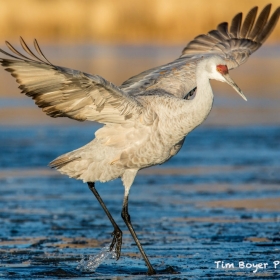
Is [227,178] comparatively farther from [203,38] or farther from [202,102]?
[202,102]

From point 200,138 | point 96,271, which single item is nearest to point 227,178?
point 200,138

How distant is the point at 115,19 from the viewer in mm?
29969

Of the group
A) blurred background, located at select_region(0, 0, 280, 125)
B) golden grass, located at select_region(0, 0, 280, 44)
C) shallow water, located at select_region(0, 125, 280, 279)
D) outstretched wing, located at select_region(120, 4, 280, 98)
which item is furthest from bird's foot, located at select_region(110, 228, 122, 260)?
golden grass, located at select_region(0, 0, 280, 44)

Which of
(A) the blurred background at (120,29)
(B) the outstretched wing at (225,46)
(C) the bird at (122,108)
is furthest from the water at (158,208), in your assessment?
(A) the blurred background at (120,29)

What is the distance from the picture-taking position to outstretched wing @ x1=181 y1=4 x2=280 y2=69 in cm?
922

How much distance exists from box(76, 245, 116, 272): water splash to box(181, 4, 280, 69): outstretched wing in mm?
2759

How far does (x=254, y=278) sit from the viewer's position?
21.9ft

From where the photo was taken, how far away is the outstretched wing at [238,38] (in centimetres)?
922

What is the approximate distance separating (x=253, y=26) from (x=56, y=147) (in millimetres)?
4378

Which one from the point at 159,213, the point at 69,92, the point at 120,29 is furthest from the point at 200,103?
the point at 120,29

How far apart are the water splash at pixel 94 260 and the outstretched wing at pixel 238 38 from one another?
2.76 metres

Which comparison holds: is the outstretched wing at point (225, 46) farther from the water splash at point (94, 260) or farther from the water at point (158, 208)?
the water splash at point (94, 260)

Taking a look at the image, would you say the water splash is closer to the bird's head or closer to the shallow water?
the shallow water

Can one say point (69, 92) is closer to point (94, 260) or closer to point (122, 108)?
point (122, 108)
